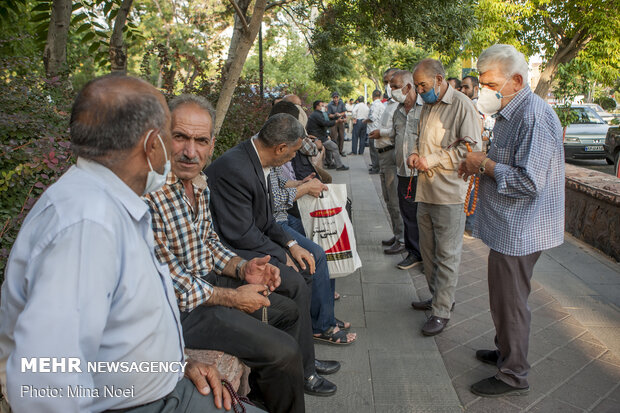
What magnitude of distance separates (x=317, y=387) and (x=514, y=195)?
1.67 meters

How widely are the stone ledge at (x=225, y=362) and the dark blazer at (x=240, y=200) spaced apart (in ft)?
3.00

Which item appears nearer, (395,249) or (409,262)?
(409,262)

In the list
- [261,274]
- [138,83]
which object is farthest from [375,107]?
[138,83]

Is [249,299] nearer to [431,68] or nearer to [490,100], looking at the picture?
[490,100]

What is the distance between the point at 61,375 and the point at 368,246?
5378 millimetres

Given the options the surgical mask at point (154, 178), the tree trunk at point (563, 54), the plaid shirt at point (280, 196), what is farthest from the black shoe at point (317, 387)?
the tree trunk at point (563, 54)

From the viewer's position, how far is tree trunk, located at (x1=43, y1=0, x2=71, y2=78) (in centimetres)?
535

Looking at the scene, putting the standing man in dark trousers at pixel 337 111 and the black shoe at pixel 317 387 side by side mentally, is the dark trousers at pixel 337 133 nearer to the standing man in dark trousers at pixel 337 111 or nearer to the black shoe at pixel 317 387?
the standing man in dark trousers at pixel 337 111

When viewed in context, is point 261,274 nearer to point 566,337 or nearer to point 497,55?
point 497,55

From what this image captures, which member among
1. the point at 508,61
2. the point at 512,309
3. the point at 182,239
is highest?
the point at 508,61

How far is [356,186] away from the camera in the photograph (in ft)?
34.7

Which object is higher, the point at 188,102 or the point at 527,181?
the point at 188,102

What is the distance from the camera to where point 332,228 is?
429cm

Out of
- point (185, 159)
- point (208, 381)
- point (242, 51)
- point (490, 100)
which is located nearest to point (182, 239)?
point (185, 159)
